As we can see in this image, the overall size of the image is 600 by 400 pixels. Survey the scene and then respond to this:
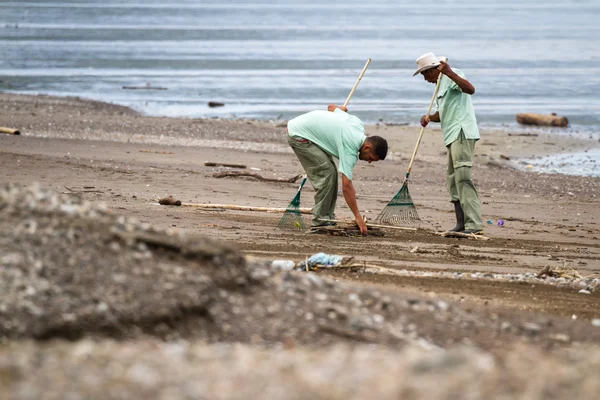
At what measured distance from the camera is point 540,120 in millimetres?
21109

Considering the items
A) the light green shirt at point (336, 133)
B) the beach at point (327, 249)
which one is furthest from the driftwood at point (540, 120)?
the light green shirt at point (336, 133)

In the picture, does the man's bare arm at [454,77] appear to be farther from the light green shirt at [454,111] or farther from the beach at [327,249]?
the beach at [327,249]

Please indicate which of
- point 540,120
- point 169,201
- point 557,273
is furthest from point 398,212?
point 540,120

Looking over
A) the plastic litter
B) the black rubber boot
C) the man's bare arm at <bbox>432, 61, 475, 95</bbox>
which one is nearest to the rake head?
the black rubber boot

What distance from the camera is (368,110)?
74.1ft

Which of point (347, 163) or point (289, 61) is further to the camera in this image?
point (289, 61)

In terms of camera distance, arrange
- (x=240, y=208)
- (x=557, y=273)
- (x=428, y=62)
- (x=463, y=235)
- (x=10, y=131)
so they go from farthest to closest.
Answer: (x=10, y=131)
(x=240, y=208)
(x=463, y=235)
(x=428, y=62)
(x=557, y=273)

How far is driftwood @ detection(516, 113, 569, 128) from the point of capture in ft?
68.7

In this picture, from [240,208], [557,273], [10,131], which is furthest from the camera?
[10,131]

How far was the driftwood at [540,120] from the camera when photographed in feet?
68.7

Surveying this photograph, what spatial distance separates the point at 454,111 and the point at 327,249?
79.7 inches

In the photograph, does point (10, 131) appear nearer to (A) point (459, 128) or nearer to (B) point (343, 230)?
(B) point (343, 230)

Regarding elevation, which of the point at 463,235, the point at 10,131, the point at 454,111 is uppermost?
the point at 454,111

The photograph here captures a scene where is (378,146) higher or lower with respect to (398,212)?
higher
